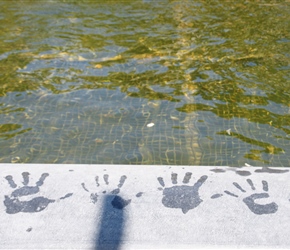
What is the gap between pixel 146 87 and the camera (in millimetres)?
5184

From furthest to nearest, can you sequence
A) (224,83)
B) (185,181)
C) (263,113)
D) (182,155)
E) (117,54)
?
1. (117,54)
2. (224,83)
3. (263,113)
4. (182,155)
5. (185,181)

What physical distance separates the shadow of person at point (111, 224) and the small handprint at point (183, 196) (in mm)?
298

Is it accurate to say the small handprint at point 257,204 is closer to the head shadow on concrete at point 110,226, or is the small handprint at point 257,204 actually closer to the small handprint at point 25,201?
the head shadow on concrete at point 110,226

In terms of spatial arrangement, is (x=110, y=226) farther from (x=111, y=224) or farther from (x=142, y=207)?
(x=142, y=207)

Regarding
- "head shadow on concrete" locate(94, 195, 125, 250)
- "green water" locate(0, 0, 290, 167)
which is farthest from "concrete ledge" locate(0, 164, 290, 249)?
"green water" locate(0, 0, 290, 167)

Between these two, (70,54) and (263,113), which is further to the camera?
(70,54)

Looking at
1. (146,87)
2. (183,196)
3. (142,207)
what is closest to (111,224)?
(142,207)

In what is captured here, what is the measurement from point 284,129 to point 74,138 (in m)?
2.07

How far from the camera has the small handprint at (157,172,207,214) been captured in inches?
114

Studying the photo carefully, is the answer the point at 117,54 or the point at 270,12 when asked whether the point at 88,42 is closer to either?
the point at 117,54

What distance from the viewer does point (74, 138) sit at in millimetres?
4223

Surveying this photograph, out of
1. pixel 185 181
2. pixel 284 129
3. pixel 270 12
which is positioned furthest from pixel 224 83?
pixel 270 12

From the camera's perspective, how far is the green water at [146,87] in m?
4.06

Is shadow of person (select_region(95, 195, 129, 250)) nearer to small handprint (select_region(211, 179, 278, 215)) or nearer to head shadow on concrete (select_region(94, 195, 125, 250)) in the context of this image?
head shadow on concrete (select_region(94, 195, 125, 250))
